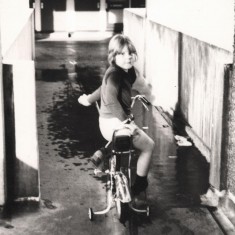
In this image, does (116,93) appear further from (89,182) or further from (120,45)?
(89,182)

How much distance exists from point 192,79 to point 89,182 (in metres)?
3.00

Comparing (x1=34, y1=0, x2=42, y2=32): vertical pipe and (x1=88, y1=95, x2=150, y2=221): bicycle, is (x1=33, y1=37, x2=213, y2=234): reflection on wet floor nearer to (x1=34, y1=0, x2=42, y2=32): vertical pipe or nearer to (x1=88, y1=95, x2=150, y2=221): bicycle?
(x1=88, y1=95, x2=150, y2=221): bicycle

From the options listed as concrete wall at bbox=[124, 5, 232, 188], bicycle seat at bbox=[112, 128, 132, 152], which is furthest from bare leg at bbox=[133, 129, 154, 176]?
concrete wall at bbox=[124, 5, 232, 188]

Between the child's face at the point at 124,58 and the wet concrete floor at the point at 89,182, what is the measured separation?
1.63 meters

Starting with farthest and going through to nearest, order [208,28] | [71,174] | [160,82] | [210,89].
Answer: [160,82] < [208,28] < [210,89] < [71,174]

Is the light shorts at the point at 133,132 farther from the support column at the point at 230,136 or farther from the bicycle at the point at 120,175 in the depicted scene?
the support column at the point at 230,136

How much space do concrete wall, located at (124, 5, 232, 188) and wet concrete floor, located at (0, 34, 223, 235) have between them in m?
0.37

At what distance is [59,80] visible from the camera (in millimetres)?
14266

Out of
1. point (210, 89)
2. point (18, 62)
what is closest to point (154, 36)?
point (210, 89)

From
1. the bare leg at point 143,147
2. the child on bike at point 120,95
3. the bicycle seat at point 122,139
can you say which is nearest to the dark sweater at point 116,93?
the child on bike at point 120,95

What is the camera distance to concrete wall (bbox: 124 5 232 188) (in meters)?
6.11

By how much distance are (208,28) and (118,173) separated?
3790mm

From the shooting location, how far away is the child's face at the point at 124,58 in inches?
203

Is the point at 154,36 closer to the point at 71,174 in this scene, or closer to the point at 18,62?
the point at 71,174
